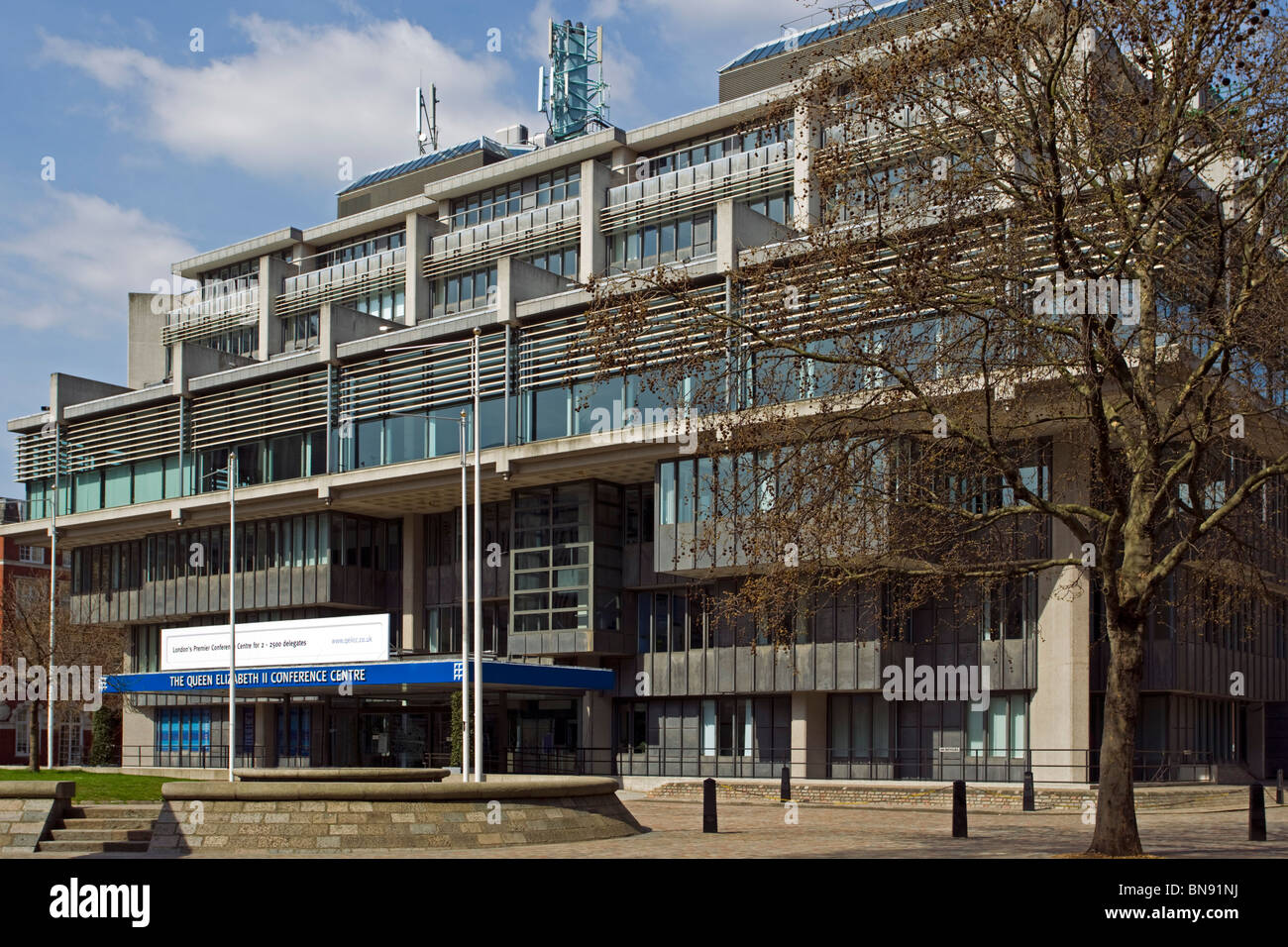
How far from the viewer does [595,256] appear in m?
52.9

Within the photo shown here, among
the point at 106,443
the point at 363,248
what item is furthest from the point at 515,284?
the point at 106,443

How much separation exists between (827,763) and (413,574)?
57.6ft

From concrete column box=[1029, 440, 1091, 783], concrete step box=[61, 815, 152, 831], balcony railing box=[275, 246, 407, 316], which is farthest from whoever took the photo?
balcony railing box=[275, 246, 407, 316]

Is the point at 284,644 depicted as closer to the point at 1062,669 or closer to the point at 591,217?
the point at 591,217

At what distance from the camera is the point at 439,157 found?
66.0m

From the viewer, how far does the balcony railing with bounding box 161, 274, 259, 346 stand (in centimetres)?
6603

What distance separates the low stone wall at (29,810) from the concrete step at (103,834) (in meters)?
0.22

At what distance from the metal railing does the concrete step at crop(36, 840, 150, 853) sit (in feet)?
70.1

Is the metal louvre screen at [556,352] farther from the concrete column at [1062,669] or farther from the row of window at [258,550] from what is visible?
the concrete column at [1062,669]

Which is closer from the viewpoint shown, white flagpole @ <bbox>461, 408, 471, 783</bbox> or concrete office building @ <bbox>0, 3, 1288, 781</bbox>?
white flagpole @ <bbox>461, 408, 471, 783</bbox>

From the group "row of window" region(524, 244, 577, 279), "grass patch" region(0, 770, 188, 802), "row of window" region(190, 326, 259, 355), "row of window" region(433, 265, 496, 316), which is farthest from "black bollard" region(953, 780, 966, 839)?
"row of window" region(190, 326, 259, 355)

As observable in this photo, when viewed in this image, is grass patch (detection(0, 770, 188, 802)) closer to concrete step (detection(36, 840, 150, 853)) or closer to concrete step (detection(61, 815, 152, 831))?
concrete step (detection(61, 815, 152, 831))

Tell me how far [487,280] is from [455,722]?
1933 cm

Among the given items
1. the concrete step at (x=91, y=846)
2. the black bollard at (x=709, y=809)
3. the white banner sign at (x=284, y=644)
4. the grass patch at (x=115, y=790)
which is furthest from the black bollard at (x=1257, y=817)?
the white banner sign at (x=284, y=644)
